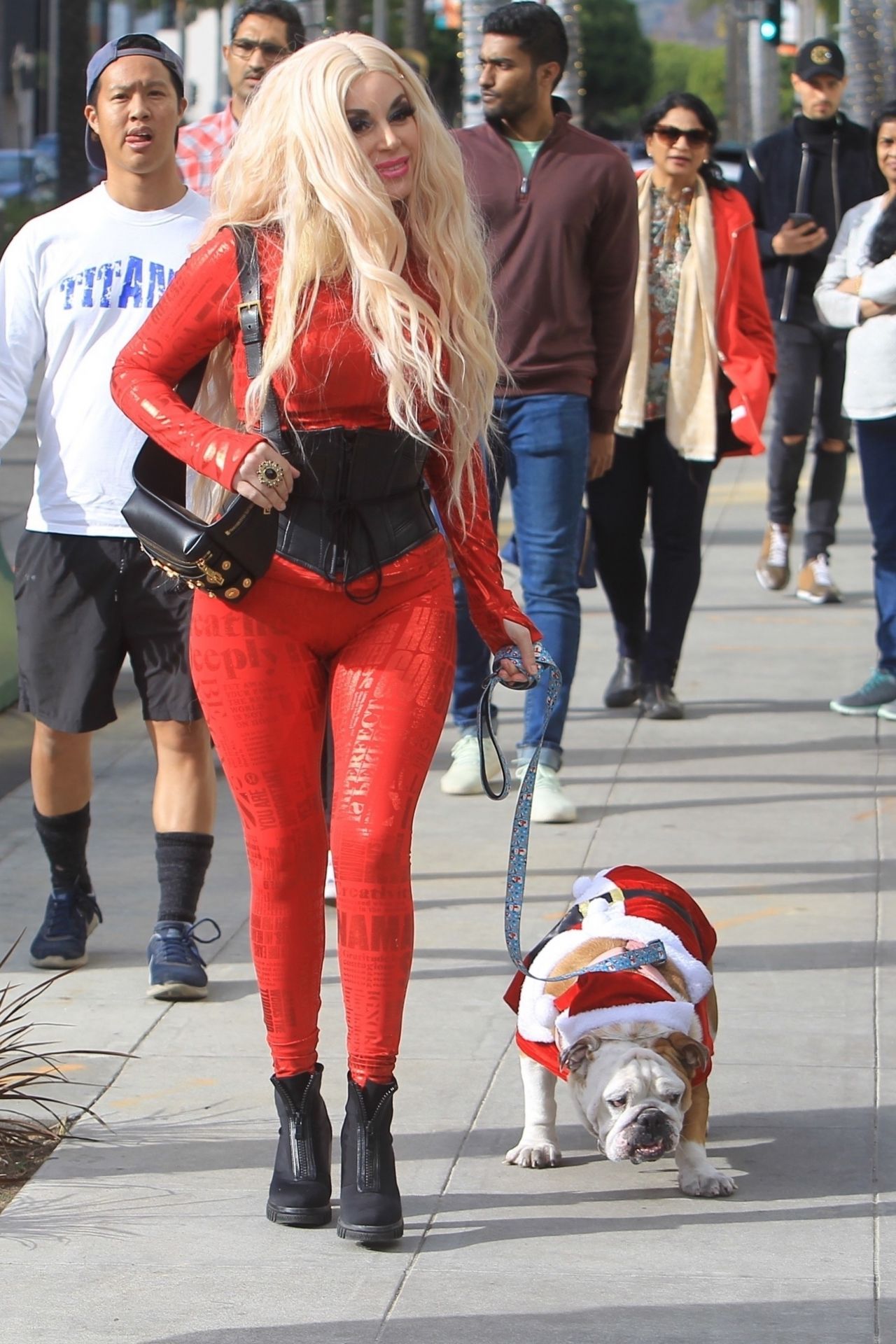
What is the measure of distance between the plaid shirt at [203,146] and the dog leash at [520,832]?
2.96 meters

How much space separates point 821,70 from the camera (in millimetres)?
9719

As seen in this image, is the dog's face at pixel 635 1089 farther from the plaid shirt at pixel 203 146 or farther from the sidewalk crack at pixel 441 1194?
the plaid shirt at pixel 203 146

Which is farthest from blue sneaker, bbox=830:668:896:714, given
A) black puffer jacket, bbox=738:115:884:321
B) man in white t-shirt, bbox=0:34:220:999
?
man in white t-shirt, bbox=0:34:220:999

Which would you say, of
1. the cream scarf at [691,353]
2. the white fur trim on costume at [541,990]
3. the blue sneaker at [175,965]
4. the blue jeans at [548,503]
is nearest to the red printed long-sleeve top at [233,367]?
the white fur trim on costume at [541,990]

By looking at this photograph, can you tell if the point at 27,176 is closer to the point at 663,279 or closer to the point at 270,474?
the point at 663,279

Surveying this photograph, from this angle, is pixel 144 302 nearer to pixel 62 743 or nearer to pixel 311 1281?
pixel 62 743

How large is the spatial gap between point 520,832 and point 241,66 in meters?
3.26

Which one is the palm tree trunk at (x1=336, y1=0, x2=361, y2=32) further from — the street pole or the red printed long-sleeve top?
the red printed long-sleeve top

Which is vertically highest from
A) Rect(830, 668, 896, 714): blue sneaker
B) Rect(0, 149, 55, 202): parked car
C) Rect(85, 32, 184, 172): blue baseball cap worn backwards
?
Rect(85, 32, 184, 172): blue baseball cap worn backwards

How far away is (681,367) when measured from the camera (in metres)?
7.61

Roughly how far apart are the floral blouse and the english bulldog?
378 centimetres

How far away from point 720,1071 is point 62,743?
1.78 metres

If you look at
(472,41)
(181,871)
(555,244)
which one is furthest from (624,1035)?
(472,41)

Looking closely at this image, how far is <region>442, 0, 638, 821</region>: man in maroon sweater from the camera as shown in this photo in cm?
644
